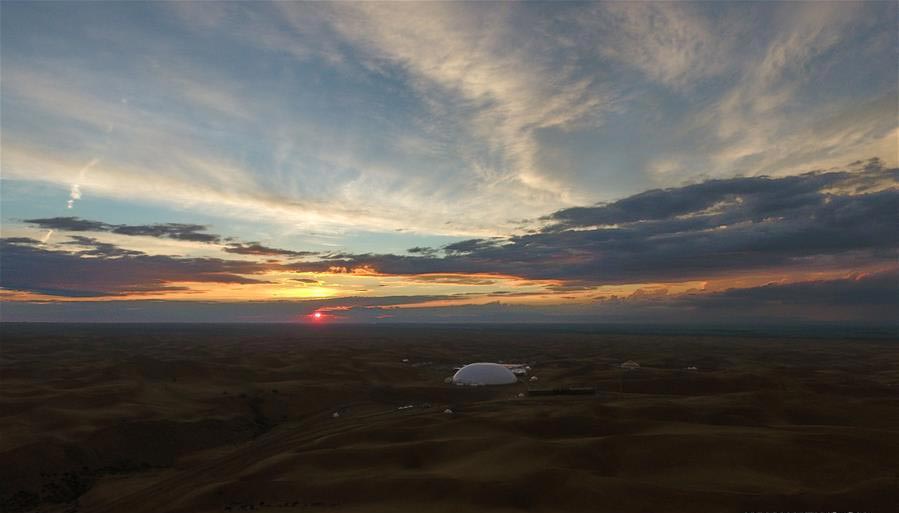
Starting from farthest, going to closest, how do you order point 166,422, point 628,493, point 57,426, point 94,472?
point 166,422
point 57,426
point 94,472
point 628,493

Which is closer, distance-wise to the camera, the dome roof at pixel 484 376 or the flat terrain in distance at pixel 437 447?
the flat terrain in distance at pixel 437 447

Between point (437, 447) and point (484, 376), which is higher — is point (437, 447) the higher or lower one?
the higher one

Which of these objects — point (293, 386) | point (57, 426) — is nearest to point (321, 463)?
point (57, 426)

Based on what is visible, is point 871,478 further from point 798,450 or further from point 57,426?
point 57,426

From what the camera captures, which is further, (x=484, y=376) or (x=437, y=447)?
(x=484, y=376)
